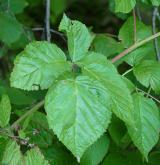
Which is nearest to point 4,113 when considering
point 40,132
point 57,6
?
point 40,132

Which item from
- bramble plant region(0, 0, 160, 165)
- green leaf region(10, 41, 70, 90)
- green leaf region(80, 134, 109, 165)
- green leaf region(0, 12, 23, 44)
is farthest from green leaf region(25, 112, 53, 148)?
green leaf region(0, 12, 23, 44)

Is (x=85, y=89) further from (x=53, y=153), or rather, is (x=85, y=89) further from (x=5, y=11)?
(x=5, y=11)

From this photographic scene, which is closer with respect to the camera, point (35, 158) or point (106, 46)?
point (35, 158)

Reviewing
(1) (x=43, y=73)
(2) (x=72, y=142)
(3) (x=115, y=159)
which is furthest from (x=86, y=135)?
(3) (x=115, y=159)

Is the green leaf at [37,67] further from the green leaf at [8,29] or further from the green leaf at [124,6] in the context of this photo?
the green leaf at [8,29]

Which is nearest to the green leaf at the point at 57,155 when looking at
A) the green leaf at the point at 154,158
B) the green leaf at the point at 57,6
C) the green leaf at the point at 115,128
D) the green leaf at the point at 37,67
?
the green leaf at the point at 115,128

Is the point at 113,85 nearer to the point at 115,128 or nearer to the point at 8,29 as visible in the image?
the point at 115,128
